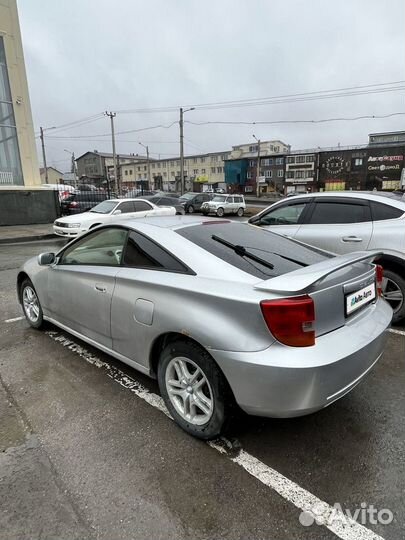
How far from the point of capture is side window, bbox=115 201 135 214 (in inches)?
514

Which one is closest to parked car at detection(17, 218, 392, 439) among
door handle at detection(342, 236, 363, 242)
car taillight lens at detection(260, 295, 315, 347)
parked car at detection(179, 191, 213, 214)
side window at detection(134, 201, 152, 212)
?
car taillight lens at detection(260, 295, 315, 347)

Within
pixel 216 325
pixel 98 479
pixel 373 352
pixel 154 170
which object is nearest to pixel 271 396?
pixel 216 325

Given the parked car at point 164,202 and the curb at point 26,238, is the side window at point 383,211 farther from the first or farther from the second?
the parked car at point 164,202

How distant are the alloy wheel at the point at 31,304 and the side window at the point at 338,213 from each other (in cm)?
374

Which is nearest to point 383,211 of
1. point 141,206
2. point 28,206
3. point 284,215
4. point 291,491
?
point 284,215

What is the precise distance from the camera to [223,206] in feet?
87.4

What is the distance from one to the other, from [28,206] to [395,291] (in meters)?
15.6

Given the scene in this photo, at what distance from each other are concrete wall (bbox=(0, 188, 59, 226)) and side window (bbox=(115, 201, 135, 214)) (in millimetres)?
5259

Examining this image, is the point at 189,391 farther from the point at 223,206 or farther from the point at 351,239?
the point at 223,206

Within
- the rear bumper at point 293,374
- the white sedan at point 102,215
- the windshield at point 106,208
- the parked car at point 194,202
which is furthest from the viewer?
the parked car at point 194,202

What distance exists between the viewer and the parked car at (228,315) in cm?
205

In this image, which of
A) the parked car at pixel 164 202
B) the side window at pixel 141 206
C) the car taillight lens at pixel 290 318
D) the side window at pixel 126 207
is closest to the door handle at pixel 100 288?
the car taillight lens at pixel 290 318

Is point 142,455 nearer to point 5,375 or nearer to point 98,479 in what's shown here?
point 98,479

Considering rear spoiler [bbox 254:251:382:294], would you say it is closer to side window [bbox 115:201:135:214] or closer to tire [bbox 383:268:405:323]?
tire [bbox 383:268:405:323]
